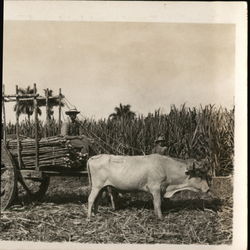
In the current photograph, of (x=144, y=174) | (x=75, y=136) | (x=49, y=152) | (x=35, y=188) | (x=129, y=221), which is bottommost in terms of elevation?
(x=129, y=221)

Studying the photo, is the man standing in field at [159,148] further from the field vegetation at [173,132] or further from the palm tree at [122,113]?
the palm tree at [122,113]

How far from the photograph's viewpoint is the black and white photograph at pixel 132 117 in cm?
452

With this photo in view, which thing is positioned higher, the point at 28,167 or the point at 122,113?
the point at 122,113

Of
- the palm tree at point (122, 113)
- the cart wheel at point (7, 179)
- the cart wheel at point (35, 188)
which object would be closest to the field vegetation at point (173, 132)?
the palm tree at point (122, 113)

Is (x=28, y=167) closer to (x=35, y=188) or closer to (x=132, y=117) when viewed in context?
(x=35, y=188)

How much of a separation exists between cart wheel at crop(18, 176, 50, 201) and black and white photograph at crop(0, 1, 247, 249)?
60 millimetres

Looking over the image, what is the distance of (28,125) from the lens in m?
4.61

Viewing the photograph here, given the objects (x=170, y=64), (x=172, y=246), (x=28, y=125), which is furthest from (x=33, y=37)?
(x=172, y=246)

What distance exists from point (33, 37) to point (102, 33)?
19.1 inches

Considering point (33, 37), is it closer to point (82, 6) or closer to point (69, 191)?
point (82, 6)

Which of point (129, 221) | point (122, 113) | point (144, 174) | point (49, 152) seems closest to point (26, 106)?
point (49, 152)

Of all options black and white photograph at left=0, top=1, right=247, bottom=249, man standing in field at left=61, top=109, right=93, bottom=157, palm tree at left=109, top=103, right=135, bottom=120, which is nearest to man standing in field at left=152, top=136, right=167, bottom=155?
black and white photograph at left=0, top=1, right=247, bottom=249

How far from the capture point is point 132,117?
4.56 meters

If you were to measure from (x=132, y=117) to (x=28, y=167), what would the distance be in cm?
83
